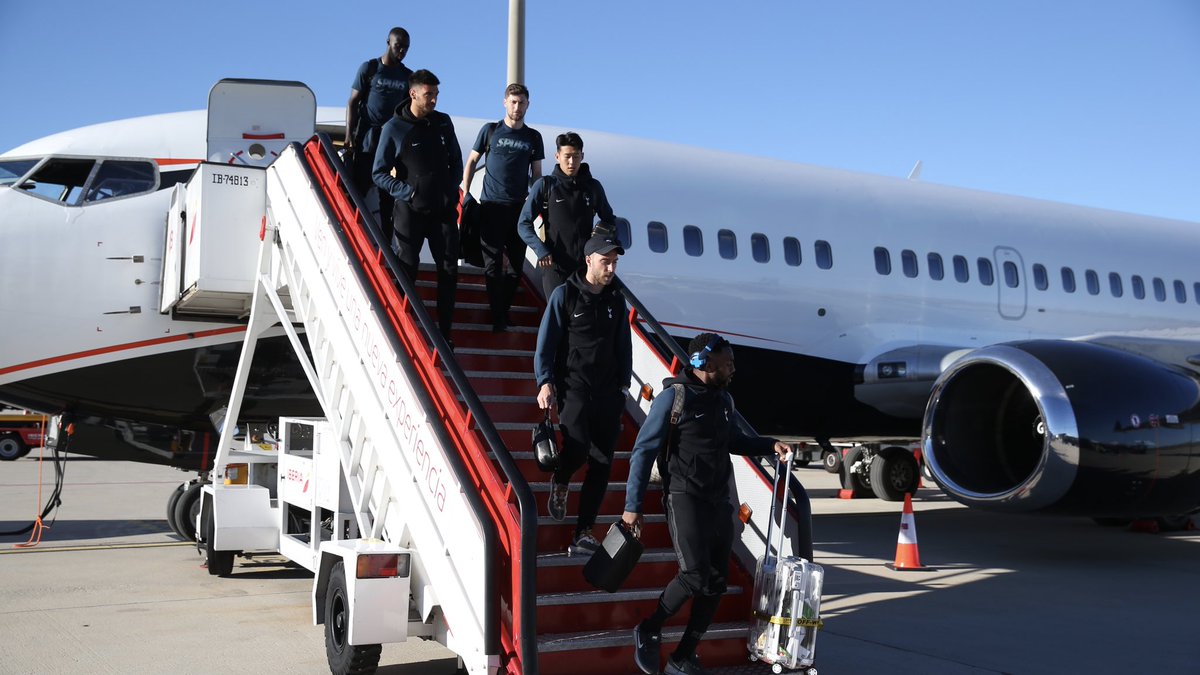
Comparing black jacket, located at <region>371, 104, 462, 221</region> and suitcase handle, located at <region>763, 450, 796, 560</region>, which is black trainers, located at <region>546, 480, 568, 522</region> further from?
black jacket, located at <region>371, 104, 462, 221</region>

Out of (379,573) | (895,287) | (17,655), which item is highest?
(895,287)

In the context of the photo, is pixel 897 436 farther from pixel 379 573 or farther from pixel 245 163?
pixel 379 573

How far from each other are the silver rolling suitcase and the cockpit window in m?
6.23

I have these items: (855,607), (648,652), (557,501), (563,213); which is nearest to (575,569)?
(557,501)

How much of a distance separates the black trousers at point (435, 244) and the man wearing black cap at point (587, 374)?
4.07 feet

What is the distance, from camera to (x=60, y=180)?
28.1ft

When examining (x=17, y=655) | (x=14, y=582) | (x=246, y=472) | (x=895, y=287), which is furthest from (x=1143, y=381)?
(x=14, y=582)

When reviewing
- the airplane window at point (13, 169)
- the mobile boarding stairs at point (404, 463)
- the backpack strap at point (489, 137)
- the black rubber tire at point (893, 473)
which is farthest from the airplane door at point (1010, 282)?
the airplane window at point (13, 169)

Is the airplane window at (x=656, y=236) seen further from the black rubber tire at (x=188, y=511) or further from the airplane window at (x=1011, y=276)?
the black rubber tire at (x=188, y=511)

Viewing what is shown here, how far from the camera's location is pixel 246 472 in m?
8.56

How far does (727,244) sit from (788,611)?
6.18m

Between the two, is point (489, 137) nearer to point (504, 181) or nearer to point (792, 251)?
point (504, 181)

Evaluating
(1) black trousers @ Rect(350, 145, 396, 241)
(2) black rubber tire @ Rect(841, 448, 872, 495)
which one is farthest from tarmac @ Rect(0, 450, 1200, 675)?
(2) black rubber tire @ Rect(841, 448, 872, 495)

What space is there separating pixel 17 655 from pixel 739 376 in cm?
659
